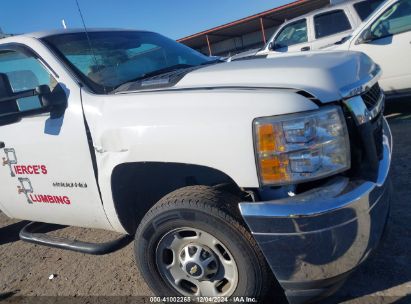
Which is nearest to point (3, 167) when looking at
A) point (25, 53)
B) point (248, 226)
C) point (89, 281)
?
point (25, 53)

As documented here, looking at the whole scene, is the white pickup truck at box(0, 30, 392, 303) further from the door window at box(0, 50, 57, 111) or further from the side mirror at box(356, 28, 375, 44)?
the side mirror at box(356, 28, 375, 44)

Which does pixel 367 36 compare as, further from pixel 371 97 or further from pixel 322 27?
pixel 371 97

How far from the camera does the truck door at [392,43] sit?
563 cm

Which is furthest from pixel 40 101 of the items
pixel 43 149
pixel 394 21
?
pixel 394 21

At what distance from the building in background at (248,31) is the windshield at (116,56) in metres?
15.3

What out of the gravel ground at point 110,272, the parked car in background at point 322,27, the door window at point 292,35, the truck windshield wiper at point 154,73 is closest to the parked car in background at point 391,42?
the parked car in background at point 322,27

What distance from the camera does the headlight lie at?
1881 millimetres

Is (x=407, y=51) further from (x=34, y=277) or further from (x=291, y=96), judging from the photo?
(x=34, y=277)

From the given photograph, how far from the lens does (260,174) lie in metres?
1.95

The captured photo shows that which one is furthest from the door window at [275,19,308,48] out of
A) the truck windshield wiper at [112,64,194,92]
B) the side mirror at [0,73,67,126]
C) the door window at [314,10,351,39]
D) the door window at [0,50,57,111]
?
the side mirror at [0,73,67,126]

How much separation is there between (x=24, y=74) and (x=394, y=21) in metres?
5.17

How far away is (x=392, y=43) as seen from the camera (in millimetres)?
5695

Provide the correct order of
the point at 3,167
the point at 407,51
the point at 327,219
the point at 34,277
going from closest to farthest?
1. the point at 327,219
2. the point at 3,167
3. the point at 34,277
4. the point at 407,51

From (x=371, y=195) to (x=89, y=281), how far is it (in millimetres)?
2221
